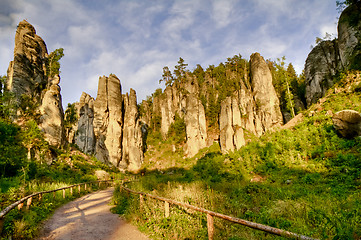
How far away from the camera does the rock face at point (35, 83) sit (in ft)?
92.0

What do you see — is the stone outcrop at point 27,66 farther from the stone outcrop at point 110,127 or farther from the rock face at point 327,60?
the rock face at point 327,60

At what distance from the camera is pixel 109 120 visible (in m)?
50.5

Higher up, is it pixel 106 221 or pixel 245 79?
pixel 245 79

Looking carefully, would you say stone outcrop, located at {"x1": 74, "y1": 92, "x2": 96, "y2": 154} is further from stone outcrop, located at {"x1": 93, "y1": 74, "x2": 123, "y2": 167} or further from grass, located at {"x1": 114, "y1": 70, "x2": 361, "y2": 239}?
grass, located at {"x1": 114, "y1": 70, "x2": 361, "y2": 239}

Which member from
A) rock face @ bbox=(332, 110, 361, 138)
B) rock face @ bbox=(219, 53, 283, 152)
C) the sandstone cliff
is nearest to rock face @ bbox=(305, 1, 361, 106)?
rock face @ bbox=(219, 53, 283, 152)

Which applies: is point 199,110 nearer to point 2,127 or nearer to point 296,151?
point 296,151

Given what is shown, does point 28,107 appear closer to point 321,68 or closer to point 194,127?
point 194,127

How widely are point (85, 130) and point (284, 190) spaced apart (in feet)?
159

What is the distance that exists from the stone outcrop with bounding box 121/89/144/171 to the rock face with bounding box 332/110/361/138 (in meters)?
45.3

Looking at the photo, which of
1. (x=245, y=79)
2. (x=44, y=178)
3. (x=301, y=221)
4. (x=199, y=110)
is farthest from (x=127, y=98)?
(x=301, y=221)

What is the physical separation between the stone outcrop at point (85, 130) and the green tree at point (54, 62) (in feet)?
42.5

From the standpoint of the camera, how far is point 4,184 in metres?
12.3

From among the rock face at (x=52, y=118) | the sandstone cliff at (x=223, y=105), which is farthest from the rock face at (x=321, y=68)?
the rock face at (x=52, y=118)

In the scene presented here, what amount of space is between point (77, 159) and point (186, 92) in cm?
3732
